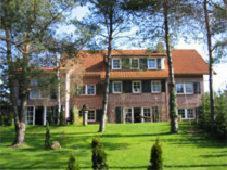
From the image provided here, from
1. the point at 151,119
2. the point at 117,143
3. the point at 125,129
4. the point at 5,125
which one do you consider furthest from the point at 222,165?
the point at 151,119

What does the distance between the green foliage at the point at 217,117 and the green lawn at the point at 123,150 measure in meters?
0.99

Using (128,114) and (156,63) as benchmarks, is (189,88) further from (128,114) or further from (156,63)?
(128,114)

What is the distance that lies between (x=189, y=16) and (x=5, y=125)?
2230 cm

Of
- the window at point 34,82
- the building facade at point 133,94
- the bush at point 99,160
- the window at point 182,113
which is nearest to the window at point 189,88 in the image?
the building facade at point 133,94

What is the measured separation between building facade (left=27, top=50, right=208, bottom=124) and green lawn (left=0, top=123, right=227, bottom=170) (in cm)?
1875

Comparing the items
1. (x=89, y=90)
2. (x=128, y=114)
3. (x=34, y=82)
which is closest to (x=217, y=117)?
(x=34, y=82)

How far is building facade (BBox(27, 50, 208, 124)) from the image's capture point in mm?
55750

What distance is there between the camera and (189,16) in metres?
33.6

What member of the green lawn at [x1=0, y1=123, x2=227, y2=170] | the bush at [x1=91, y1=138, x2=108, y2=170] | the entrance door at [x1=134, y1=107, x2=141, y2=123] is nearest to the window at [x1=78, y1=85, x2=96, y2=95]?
the entrance door at [x1=134, y1=107, x2=141, y2=123]

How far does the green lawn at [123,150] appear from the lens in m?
22.5

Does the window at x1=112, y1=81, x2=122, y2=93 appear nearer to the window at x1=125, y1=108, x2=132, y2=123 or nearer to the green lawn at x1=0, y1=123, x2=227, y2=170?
the window at x1=125, y1=108, x2=132, y2=123

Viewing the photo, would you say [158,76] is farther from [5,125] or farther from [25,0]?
[25,0]

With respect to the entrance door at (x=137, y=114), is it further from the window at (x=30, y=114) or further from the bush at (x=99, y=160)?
the bush at (x=99, y=160)

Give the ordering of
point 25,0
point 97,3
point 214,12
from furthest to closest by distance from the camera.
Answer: point 97,3, point 214,12, point 25,0
